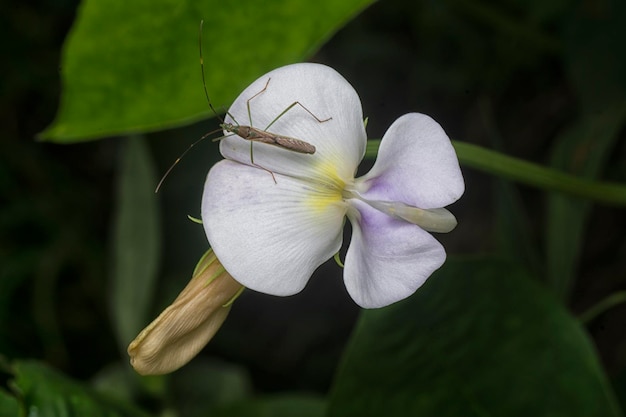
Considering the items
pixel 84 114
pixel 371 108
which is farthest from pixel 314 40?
pixel 371 108

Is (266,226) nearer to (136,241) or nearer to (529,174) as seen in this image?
(529,174)

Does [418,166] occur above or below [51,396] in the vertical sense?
above

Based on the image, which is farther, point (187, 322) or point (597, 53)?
point (597, 53)

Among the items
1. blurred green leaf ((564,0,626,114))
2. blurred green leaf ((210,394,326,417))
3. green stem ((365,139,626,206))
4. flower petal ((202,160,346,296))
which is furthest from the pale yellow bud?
blurred green leaf ((564,0,626,114))

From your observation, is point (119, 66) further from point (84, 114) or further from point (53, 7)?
point (53, 7)

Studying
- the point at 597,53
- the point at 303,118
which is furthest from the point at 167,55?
the point at 597,53

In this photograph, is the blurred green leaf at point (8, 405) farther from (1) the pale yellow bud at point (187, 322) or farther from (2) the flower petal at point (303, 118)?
(2) the flower petal at point (303, 118)

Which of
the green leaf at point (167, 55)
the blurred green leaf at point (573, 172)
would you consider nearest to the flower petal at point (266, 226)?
the green leaf at point (167, 55)

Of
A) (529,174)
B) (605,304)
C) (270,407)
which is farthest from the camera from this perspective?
(270,407)
